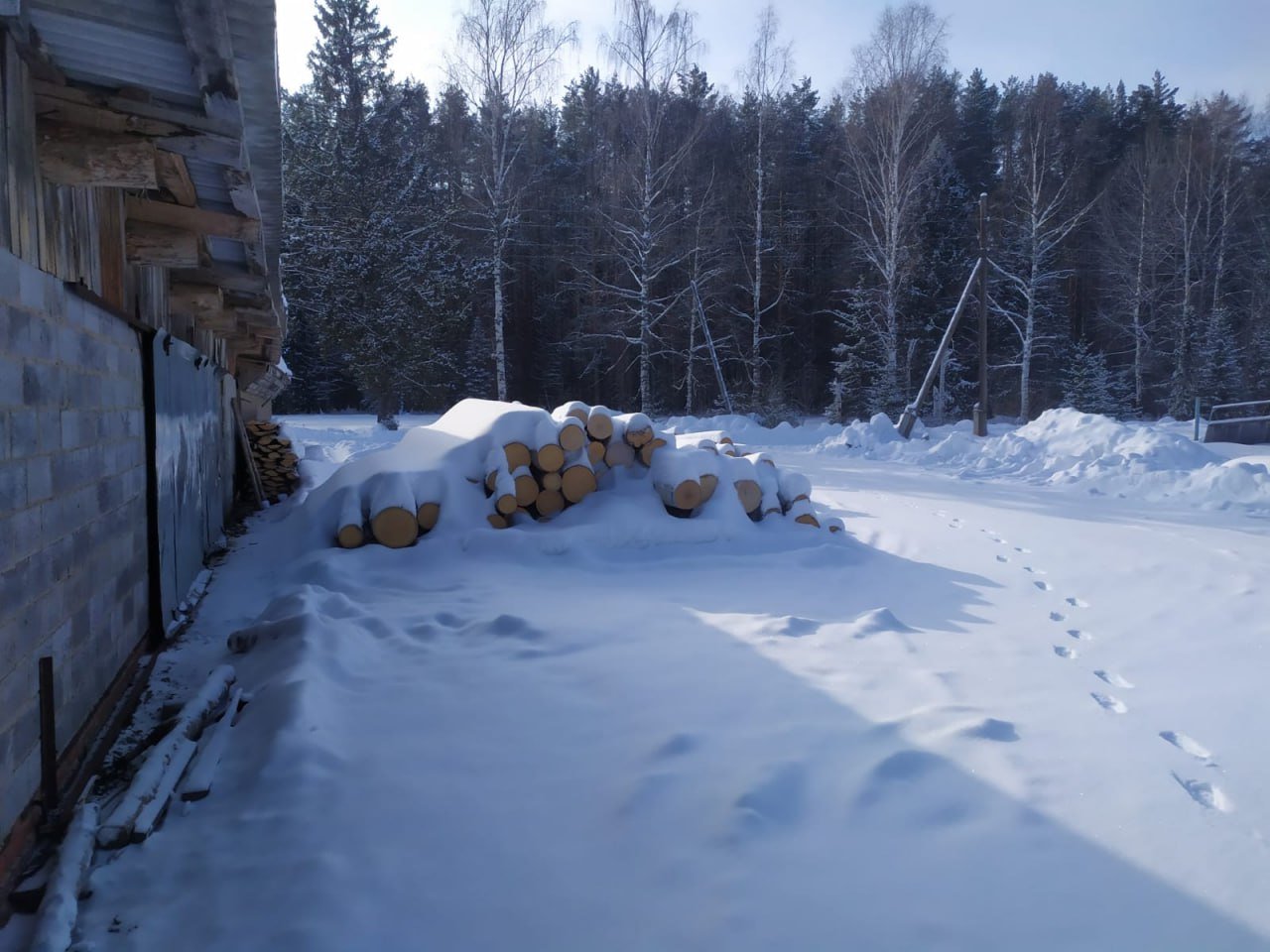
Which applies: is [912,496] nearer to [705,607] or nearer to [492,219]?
[705,607]

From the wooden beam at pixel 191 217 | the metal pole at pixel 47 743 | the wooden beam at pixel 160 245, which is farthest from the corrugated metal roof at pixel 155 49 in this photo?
the metal pole at pixel 47 743

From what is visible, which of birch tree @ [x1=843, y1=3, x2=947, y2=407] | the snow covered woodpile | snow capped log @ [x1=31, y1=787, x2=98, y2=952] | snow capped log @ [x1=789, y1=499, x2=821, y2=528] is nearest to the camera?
snow capped log @ [x1=31, y1=787, x2=98, y2=952]

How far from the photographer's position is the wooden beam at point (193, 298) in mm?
→ 6074

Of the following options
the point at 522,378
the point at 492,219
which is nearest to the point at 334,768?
the point at 492,219

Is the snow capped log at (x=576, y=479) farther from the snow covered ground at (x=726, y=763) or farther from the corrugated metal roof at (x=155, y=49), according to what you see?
the corrugated metal roof at (x=155, y=49)

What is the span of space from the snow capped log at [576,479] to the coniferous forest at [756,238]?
14.0 meters

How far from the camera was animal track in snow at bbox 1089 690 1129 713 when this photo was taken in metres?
3.27

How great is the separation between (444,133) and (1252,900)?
85.9 ft

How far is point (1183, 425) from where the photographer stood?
1938 cm

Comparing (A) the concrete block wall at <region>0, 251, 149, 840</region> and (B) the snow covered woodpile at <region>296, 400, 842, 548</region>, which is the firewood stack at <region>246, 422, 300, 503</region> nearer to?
(B) the snow covered woodpile at <region>296, 400, 842, 548</region>

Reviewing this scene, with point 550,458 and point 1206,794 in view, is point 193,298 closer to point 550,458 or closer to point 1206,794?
point 550,458

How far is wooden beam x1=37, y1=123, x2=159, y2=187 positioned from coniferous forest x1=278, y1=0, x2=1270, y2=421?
17.4 metres

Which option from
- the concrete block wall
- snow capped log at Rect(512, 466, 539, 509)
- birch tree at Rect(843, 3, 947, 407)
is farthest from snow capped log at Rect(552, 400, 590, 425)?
birch tree at Rect(843, 3, 947, 407)

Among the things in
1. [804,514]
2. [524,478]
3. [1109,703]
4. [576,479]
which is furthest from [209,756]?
[804,514]
